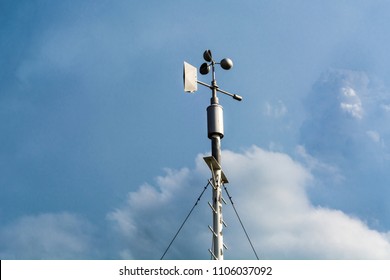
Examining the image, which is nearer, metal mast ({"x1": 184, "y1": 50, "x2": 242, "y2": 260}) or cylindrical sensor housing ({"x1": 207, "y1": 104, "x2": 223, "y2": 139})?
metal mast ({"x1": 184, "y1": 50, "x2": 242, "y2": 260})

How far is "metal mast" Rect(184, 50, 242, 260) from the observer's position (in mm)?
19050

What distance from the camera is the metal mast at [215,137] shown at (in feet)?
62.5

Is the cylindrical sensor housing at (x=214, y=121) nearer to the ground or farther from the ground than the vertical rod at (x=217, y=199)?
farther from the ground

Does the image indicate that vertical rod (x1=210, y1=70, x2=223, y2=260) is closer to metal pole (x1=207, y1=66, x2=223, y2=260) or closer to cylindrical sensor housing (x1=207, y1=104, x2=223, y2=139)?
metal pole (x1=207, y1=66, x2=223, y2=260)

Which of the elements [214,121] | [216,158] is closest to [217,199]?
[216,158]

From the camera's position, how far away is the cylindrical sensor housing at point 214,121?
2111 cm

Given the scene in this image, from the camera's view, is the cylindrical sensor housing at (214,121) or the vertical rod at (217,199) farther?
the cylindrical sensor housing at (214,121)

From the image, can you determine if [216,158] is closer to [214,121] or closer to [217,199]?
[214,121]

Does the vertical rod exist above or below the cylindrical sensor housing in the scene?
below

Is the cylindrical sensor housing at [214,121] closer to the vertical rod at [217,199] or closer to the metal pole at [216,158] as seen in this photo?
the metal pole at [216,158]
